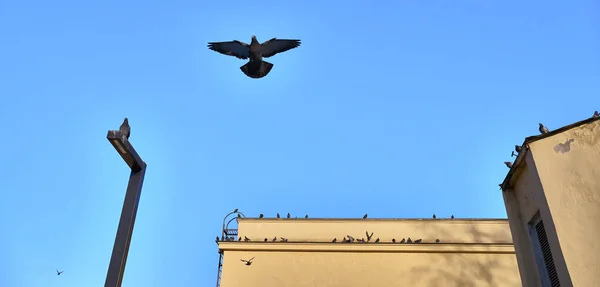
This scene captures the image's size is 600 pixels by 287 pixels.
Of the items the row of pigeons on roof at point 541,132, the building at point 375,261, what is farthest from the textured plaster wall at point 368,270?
the row of pigeons on roof at point 541,132

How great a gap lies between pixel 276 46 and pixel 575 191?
6.98 meters

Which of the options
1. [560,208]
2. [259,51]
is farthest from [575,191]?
[259,51]

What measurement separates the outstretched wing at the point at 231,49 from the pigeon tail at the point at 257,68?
1.30ft

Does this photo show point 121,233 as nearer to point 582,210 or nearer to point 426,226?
point 582,210

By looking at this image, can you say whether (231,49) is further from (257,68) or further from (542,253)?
(542,253)

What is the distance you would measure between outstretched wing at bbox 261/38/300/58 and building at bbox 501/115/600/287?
551 cm

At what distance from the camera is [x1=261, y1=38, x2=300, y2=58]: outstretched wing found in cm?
1197

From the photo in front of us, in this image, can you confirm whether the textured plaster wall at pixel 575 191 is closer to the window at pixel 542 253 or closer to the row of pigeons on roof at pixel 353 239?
the window at pixel 542 253

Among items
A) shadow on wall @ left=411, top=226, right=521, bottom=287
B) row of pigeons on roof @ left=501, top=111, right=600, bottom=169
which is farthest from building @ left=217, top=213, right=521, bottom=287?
row of pigeons on roof @ left=501, top=111, right=600, bottom=169

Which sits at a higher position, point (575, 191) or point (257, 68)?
point (257, 68)

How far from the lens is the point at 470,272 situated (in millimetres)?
15531

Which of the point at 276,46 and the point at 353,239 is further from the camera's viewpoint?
the point at 353,239

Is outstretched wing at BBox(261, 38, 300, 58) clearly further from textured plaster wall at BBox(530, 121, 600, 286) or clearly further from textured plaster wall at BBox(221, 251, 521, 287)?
textured plaster wall at BBox(221, 251, 521, 287)

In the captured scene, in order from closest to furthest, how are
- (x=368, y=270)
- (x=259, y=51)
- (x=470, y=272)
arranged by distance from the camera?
(x=259, y=51) < (x=470, y=272) < (x=368, y=270)
